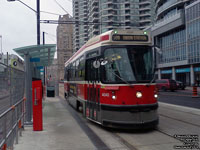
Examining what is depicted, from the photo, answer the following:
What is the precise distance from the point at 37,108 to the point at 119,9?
8623 cm

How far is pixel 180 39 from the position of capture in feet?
164

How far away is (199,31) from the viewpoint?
140 ft

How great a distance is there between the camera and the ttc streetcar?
7508 mm

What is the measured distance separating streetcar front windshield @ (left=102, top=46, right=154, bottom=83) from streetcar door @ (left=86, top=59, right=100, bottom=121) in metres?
0.63

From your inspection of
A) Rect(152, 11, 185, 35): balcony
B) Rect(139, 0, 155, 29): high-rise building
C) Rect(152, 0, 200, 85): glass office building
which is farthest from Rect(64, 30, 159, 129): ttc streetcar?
Rect(139, 0, 155, 29): high-rise building

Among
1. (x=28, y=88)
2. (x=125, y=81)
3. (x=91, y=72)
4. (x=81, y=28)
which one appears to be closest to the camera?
(x=125, y=81)

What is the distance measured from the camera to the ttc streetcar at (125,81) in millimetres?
7508

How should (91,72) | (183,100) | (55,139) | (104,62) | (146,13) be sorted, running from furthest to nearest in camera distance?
1. (146,13)
2. (183,100)
3. (91,72)
4. (104,62)
5. (55,139)

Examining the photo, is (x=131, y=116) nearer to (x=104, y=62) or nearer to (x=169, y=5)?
(x=104, y=62)

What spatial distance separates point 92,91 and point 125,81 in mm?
1759

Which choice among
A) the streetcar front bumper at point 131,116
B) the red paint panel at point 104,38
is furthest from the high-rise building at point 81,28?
the streetcar front bumper at point 131,116

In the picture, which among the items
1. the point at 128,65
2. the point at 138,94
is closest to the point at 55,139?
the point at 138,94

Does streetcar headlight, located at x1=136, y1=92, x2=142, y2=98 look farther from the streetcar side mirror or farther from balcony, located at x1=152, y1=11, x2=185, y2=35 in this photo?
balcony, located at x1=152, y1=11, x2=185, y2=35

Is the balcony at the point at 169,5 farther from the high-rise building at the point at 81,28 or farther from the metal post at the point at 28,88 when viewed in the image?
the high-rise building at the point at 81,28
